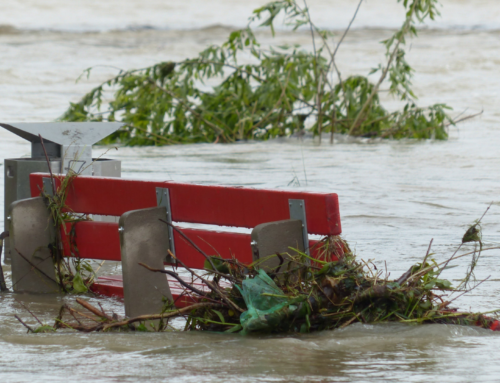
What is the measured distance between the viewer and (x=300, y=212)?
12.1 ft

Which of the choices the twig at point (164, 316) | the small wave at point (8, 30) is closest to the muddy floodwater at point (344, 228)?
the twig at point (164, 316)

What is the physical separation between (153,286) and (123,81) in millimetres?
8950

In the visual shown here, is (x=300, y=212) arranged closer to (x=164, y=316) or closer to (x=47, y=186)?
(x=164, y=316)

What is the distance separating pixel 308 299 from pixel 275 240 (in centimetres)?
31

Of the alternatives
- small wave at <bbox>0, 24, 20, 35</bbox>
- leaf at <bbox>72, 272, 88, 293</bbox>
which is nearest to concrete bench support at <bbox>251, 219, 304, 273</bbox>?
leaf at <bbox>72, 272, 88, 293</bbox>

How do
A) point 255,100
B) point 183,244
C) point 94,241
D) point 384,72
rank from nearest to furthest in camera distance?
1. point 183,244
2. point 94,241
3. point 384,72
4. point 255,100

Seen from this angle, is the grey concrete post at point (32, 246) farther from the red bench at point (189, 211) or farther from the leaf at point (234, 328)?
the leaf at point (234, 328)

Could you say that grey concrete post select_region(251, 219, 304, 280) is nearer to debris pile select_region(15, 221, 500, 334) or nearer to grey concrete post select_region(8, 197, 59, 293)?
debris pile select_region(15, 221, 500, 334)

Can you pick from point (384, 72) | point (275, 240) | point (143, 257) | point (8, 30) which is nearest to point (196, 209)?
point (143, 257)

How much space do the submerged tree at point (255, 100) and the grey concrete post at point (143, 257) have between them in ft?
26.6

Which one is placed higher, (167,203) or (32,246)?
(167,203)

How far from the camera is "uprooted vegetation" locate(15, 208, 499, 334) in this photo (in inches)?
138

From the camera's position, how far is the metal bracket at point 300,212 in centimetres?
368

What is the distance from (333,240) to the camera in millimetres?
3670
